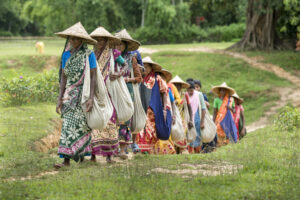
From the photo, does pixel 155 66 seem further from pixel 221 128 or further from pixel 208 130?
pixel 221 128

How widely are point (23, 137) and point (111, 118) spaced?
2459 mm

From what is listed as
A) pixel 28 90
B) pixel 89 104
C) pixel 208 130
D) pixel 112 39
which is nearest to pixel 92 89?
pixel 89 104

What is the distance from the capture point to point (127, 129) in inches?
326

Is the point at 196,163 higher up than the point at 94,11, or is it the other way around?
the point at 94,11

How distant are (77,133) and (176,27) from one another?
117ft

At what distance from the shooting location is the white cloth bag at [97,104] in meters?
7.02

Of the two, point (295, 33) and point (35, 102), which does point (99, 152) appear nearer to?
point (35, 102)

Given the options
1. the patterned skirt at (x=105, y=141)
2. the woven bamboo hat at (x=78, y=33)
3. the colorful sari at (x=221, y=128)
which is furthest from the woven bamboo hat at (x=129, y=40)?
the colorful sari at (x=221, y=128)

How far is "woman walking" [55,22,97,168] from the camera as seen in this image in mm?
6945

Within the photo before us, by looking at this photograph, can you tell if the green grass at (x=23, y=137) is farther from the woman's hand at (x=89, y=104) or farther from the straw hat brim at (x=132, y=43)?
the straw hat brim at (x=132, y=43)

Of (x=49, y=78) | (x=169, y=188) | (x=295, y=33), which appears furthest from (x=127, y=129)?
(x=295, y=33)

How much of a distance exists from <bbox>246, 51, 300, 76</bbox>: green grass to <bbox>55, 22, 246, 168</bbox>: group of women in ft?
43.0

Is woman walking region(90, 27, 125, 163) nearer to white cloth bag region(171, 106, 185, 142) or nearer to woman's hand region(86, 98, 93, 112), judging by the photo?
woman's hand region(86, 98, 93, 112)

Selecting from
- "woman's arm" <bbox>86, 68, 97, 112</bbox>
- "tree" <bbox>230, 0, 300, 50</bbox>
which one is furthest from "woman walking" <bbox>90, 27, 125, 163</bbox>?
"tree" <bbox>230, 0, 300, 50</bbox>
